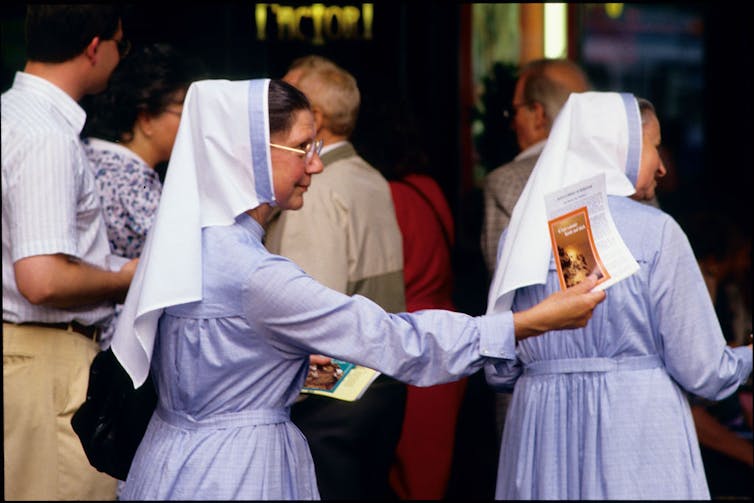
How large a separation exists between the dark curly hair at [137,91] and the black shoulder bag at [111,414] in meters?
1.50

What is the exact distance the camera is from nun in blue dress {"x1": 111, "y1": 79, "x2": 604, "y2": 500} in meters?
3.22

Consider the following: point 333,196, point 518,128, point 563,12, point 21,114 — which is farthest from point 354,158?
point 563,12

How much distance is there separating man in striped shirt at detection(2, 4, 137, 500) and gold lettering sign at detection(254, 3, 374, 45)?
8.05ft

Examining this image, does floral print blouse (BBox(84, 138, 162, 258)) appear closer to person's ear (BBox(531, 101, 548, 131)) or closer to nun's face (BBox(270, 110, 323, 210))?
nun's face (BBox(270, 110, 323, 210))

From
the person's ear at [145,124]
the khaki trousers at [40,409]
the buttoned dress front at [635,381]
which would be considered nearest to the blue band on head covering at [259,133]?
the buttoned dress front at [635,381]

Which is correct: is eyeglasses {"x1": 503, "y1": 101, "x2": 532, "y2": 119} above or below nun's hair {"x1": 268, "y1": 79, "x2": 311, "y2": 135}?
below

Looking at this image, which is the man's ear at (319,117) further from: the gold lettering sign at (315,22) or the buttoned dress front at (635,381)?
the gold lettering sign at (315,22)

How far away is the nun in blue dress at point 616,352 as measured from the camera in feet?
12.4

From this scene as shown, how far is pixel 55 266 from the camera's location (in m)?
4.05

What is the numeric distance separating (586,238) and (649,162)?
2.33 ft

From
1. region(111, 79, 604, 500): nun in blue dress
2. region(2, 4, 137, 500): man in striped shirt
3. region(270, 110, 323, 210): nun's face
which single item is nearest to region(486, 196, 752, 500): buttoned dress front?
region(111, 79, 604, 500): nun in blue dress

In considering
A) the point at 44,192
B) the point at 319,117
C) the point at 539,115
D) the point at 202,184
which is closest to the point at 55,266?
the point at 44,192

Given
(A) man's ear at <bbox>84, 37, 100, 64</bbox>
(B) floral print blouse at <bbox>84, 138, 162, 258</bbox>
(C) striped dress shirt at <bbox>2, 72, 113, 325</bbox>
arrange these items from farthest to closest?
(B) floral print blouse at <bbox>84, 138, 162, 258</bbox>
(A) man's ear at <bbox>84, 37, 100, 64</bbox>
(C) striped dress shirt at <bbox>2, 72, 113, 325</bbox>

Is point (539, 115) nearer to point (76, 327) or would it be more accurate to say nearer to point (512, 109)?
point (512, 109)
